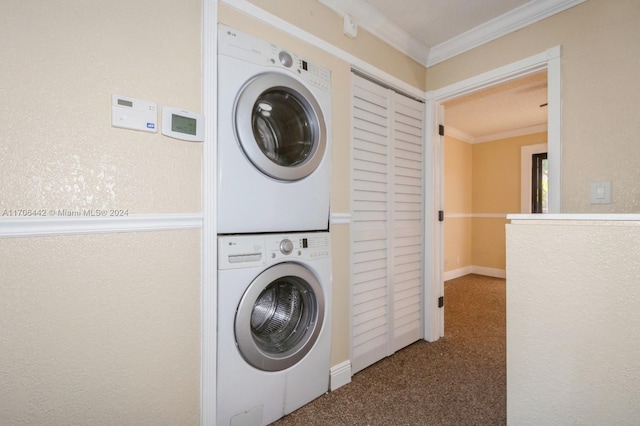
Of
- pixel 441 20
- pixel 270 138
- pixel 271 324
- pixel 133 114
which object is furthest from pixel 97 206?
pixel 441 20

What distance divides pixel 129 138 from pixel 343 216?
111 cm

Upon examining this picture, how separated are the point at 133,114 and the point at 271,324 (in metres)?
1.11

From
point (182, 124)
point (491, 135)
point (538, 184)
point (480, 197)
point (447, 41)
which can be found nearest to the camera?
point (182, 124)

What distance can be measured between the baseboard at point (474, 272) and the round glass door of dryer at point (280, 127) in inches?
147

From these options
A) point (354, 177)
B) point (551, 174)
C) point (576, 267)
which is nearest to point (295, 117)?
point (354, 177)

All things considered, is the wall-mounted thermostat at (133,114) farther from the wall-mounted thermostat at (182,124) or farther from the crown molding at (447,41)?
the crown molding at (447,41)

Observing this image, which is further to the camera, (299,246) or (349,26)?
(349,26)

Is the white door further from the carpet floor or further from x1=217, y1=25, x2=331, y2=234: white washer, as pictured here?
x1=217, y1=25, x2=331, y2=234: white washer

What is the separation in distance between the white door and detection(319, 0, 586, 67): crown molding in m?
0.36

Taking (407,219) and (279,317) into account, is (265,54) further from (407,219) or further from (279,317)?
(407,219)

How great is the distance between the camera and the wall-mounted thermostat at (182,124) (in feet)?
3.77

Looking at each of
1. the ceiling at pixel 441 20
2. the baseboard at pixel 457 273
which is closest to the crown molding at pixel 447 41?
the ceiling at pixel 441 20

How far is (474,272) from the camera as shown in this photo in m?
4.93

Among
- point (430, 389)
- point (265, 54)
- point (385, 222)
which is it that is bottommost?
point (430, 389)
